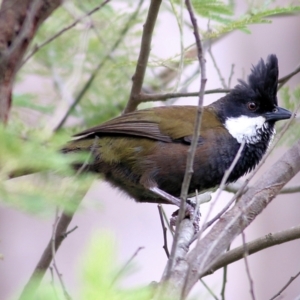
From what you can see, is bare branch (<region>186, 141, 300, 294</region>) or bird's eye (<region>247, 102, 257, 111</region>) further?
bird's eye (<region>247, 102, 257, 111</region>)

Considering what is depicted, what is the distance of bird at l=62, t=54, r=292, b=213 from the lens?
3.84 m

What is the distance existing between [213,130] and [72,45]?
5.37ft

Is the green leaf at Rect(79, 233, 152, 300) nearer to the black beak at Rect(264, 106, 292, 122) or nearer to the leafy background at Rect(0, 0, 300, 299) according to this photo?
the leafy background at Rect(0, 0, 300, 299)

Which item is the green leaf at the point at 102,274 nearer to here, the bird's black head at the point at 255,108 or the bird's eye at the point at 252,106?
the bird's black head at the point at 255,108

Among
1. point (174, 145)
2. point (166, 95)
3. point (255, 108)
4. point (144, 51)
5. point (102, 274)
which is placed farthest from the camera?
point (255, 108)

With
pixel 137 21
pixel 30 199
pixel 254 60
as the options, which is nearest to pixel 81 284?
pixel 30 199

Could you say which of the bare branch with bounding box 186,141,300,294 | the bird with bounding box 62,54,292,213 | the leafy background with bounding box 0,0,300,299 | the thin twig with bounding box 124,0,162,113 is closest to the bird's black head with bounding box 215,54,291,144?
the bird with bounding box 62,54,292,213

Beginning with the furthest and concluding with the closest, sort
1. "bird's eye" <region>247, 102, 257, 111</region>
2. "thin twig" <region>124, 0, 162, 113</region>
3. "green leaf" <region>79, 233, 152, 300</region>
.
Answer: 1. "bird's eye" <region>247, 102, 257, 111</region>
2. "thin twig" <region>124, 0, 162, 113</region>
3. "green leaf" <region>79, 233, 152, 300</region>

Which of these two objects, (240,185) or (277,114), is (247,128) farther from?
(240,185)

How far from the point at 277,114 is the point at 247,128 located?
0.70ft

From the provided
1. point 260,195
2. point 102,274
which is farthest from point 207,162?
point 102,274

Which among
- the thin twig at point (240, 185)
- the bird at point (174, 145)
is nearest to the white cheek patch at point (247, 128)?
the bird at point (174, 145)

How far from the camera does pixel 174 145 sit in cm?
396

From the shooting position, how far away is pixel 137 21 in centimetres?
443
